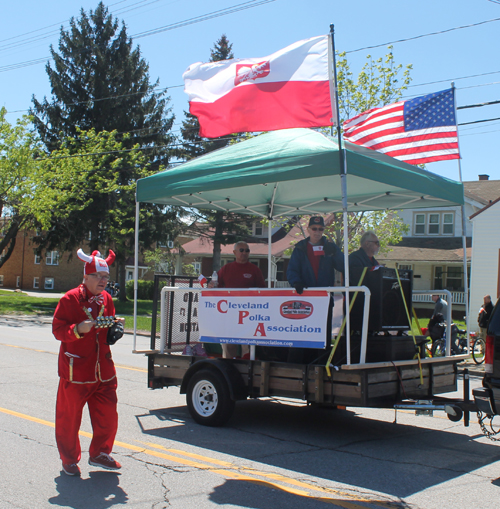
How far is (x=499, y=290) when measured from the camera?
23.2 meters

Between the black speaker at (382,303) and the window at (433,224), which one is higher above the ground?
the window at (433,224)

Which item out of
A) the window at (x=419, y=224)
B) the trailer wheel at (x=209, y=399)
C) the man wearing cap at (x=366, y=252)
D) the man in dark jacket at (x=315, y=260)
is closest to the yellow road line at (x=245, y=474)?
the trailer wheel at (x=209, y=399)

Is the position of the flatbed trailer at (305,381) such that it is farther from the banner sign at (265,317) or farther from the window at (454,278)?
the window at (454,278)

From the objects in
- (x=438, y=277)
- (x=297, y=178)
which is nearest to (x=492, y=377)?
(x=297, y=178)

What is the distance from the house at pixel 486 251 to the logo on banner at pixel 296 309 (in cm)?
1904

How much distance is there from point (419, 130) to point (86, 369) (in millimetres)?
5575

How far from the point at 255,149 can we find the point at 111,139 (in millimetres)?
29094

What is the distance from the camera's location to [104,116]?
36.8 m

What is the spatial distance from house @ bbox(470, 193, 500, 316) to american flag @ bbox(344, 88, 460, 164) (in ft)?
54.9

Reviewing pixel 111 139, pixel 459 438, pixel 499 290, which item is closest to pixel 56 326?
pixel 459 438

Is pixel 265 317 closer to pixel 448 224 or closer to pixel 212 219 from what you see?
pixel 448 224

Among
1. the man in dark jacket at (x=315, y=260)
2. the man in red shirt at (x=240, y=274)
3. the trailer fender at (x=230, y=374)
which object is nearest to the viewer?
the trailer fender at (x=230, y=374)

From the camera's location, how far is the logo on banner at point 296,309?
6570mm

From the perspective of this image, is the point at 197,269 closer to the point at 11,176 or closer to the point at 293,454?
the point at 11,176
